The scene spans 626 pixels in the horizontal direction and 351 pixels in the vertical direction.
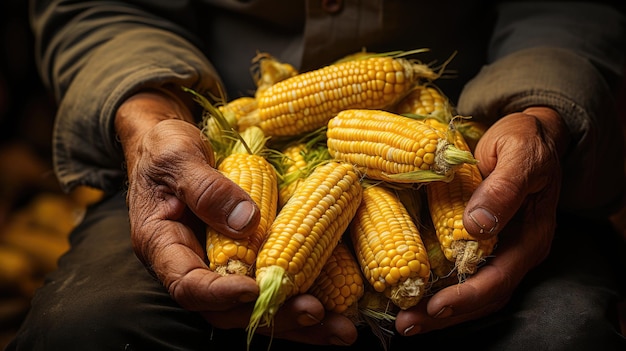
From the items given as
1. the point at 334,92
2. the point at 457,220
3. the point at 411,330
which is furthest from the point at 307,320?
the point at 334,92

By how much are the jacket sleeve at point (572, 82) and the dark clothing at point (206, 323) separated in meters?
0.17

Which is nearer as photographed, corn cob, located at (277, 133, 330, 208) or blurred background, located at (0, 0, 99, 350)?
corn cob, located at (277, 133, 330, 208)

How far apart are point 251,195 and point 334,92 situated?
248 mm

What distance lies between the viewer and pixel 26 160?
1954 millimetres

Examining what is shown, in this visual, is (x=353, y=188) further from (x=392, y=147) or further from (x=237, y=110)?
(x=237, y=110)

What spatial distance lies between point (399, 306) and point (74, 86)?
0.80 meters

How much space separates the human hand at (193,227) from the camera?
801 millimetres

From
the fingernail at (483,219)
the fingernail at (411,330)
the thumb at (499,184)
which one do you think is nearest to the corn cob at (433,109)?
the thumb at (499,184)

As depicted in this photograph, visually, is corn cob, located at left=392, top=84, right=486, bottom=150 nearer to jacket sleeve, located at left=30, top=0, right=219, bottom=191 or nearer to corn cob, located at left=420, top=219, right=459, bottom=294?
corn cob, located at left=420, top=219, right=459, bottom=294

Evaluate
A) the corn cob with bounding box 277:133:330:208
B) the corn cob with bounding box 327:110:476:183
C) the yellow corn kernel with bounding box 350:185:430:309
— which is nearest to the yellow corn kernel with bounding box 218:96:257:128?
the corn cob with bounding box 277:133:330:208

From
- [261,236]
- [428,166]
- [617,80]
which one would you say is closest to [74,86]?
[261,236]

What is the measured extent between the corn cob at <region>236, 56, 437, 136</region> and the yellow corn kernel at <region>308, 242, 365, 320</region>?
28 centimetres

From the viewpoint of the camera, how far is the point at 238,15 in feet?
4.56

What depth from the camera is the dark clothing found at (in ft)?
3.06
